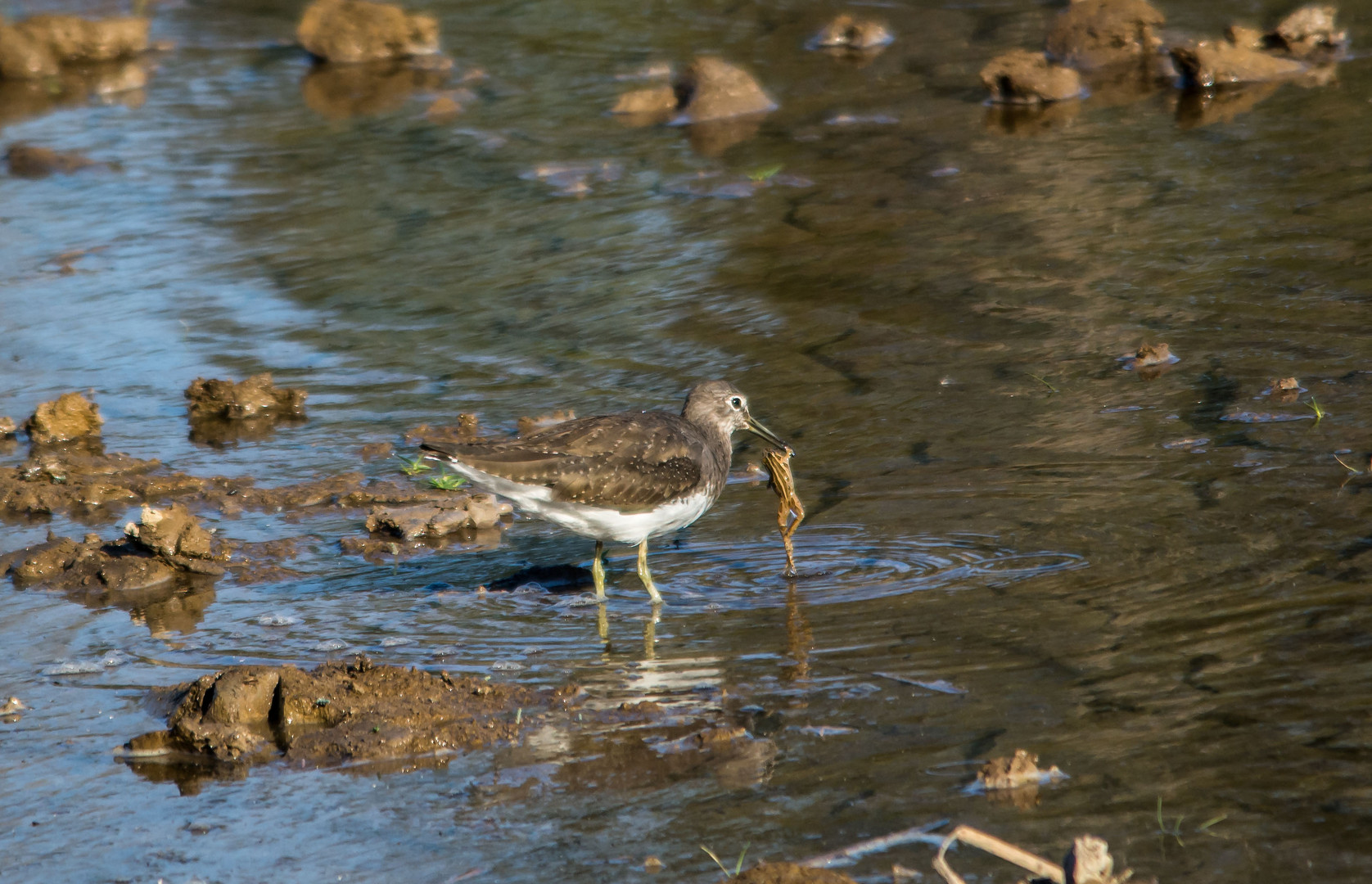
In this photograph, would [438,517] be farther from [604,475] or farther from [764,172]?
[764,172]

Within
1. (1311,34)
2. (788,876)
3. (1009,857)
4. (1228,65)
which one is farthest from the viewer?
(1311,34)

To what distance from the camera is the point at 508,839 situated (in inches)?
191

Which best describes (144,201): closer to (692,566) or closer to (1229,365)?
(692,566)

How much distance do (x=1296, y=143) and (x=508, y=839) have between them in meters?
10.0

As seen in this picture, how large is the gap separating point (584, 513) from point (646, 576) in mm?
449

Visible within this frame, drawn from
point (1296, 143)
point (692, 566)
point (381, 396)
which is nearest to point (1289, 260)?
point (1296, 143)

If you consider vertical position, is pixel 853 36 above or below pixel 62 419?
above

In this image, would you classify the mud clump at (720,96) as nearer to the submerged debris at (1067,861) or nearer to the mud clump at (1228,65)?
the mud clump at (1228,65)

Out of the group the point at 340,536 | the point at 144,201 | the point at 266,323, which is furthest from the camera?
the point at 144,201

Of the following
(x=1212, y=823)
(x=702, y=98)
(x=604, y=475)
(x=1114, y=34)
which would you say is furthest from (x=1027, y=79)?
(x=1212, y=823)

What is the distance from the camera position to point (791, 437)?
8.89m

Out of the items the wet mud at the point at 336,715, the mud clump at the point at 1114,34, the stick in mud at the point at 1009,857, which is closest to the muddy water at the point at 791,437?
the wet mud at the point at 336,715

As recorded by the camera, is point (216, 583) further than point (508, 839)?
Yes

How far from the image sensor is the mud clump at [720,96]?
15547mm
